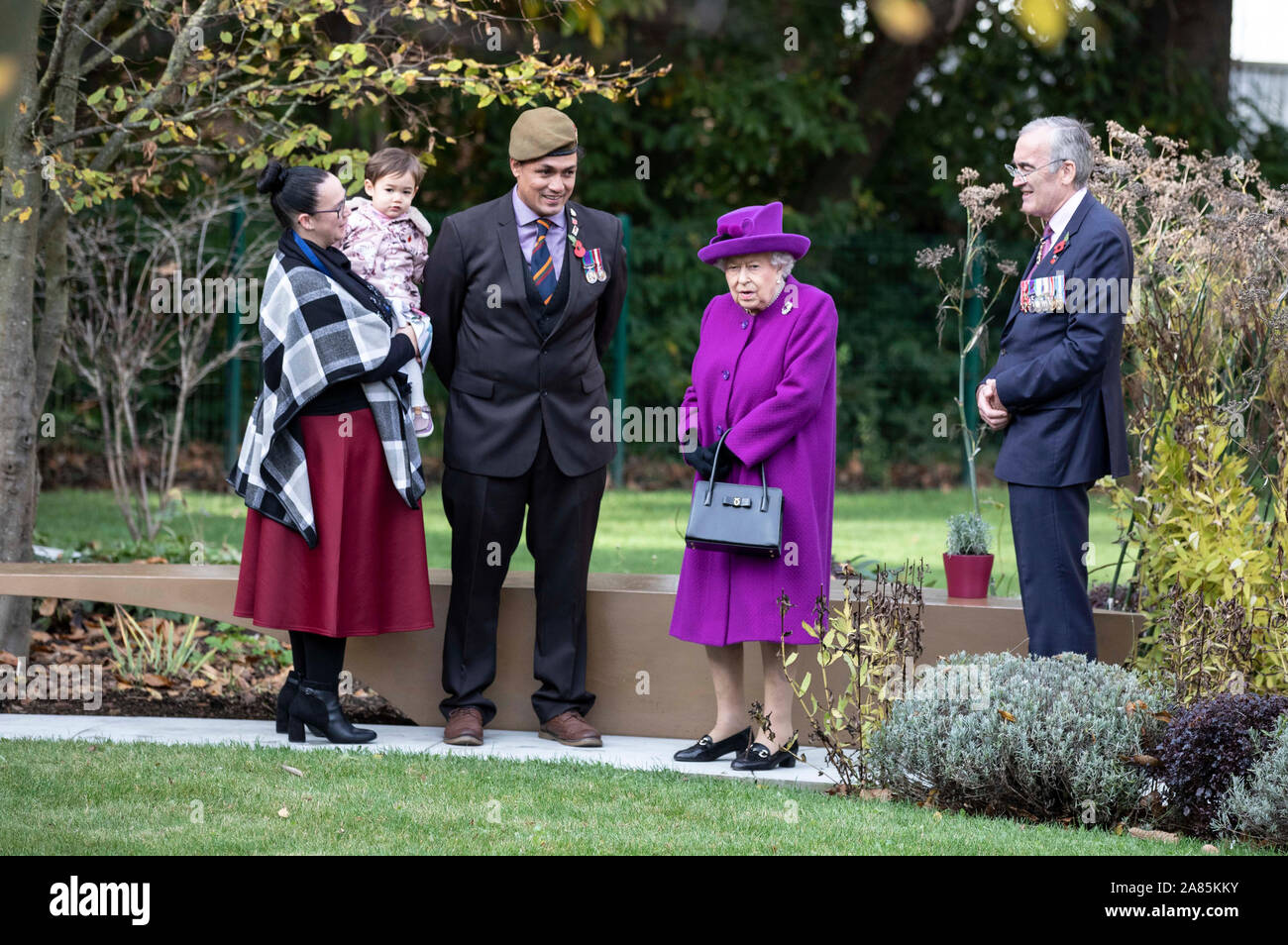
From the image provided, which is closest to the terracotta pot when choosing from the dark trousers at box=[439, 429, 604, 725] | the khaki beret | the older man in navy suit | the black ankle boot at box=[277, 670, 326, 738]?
the older man in navy suit

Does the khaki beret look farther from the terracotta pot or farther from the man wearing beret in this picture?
the terracotta pot

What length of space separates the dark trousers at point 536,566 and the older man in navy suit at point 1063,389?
153 centimetres

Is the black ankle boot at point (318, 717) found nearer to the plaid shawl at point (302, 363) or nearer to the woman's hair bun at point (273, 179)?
the plaid shawl at point (302, 363)

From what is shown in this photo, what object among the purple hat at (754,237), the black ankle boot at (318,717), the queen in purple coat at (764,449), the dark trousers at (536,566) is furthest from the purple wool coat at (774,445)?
the black ankle boot at (318,717)

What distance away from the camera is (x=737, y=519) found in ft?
16.1

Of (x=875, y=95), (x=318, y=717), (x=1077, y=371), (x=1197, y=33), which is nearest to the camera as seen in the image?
(x=1077, y=371)

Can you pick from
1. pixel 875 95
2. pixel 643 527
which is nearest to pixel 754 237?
pixel 643 527

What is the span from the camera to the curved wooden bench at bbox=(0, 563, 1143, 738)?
5.53m

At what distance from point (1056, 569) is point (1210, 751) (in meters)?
0.87

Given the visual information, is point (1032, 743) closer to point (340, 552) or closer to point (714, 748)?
point (714, 748)

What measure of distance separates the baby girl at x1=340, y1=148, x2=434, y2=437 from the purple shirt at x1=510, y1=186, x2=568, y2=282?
34 centimetres

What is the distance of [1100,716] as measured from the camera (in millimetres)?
4410
